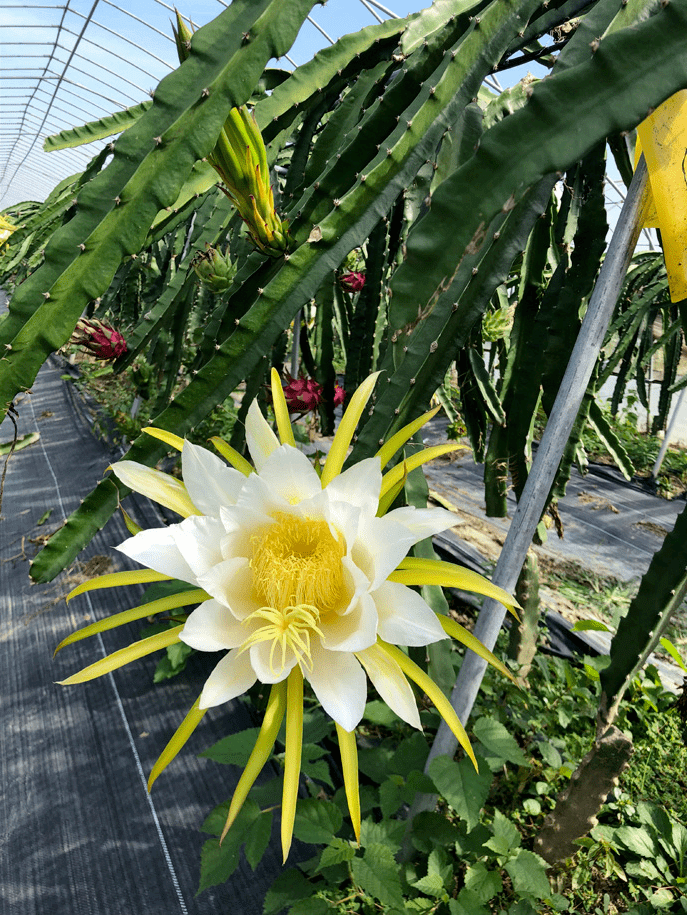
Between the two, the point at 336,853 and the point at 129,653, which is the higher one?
the point at 129,653

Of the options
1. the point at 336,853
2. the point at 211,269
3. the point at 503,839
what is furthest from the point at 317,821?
the point at 211,269

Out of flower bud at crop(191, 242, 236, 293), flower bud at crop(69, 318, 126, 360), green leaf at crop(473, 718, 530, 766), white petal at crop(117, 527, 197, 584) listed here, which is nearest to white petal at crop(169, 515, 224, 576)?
white petal at crop(117, 527, 197, 584)

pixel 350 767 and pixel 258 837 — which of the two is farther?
pixel 258 837

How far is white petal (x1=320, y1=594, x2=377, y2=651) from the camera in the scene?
32cm

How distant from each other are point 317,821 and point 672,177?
2.90 ft

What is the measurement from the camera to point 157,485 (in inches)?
15.4

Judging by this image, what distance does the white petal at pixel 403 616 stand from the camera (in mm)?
336

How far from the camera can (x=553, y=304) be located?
77 cm

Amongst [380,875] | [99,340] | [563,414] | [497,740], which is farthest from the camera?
[99,340]

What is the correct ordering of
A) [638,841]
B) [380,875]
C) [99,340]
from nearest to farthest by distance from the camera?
[380,875] < [638,841] < [99,340]

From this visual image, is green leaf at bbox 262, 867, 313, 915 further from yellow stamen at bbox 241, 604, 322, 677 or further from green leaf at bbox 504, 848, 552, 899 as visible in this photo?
yellow stamen at bbox 241, 604, 322, 677

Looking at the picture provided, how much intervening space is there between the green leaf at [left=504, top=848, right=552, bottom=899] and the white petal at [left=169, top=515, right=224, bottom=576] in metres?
0.75

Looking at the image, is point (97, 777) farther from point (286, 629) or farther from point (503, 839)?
point (286, 629)

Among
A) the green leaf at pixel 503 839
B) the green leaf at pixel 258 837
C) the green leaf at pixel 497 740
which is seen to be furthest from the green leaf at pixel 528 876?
the green leaf at pixel 258 837
